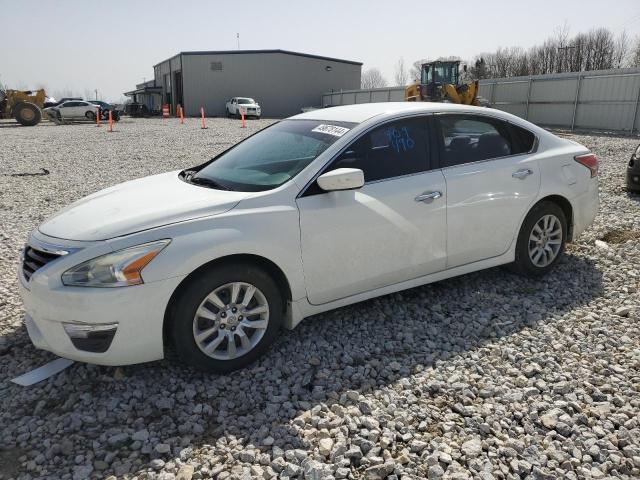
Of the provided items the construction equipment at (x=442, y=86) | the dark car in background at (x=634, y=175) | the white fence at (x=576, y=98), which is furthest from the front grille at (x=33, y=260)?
the white fence at (x=576, y=98)

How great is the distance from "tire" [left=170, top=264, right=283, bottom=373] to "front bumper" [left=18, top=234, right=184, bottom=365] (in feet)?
0.41

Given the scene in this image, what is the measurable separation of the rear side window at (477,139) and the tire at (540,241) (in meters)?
0.59

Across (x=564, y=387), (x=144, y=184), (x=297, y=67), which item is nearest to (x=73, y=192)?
(x=144, y=184)

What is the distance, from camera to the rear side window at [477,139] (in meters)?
4.24

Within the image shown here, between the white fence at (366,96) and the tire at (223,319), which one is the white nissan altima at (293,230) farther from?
the white fence at (366,96)

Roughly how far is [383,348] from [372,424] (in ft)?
2.97

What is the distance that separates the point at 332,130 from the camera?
3967mm

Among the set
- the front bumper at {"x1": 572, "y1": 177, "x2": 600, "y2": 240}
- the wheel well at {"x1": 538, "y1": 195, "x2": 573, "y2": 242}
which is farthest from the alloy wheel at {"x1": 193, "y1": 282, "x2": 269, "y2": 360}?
the front bumper at {"x1": 572, "y1": 177, "x2": 600, "y2": 240}

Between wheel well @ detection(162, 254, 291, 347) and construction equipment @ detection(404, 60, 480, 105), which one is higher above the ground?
construction equipment @ detection(404, 60, 480, 105)

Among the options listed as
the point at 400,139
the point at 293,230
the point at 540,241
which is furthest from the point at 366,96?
Answer: the point at 293,230

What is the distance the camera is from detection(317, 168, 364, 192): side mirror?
3484 mm

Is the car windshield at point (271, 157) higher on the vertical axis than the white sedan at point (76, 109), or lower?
lower

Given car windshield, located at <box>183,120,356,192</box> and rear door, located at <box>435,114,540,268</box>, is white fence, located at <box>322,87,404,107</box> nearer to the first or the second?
rear door, located at <box>435,114,540,268</box>

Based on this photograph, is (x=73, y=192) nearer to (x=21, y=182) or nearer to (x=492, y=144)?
(x=21, y=182)
